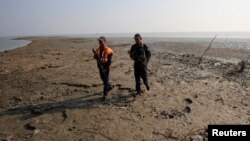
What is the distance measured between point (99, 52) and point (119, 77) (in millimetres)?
3254

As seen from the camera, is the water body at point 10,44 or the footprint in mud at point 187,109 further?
the water body at point 10,44

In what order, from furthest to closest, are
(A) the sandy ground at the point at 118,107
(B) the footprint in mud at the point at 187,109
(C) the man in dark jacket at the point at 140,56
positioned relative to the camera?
1. (C) the man in dark jacket at the point at 140,56
2. (B) the footprint in mud at the point at 187,109
3. (A) the sandy ground at the point at 118,107

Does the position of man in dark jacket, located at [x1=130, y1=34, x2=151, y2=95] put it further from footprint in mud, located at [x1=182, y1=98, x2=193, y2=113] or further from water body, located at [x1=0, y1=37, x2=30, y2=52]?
water body, located at [x1=0, y1=37, x2=30, y2=52]

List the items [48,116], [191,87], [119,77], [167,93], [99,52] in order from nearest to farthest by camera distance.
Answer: [48,116]
[99,52]
[167,93]
[191,87]
[119,77]

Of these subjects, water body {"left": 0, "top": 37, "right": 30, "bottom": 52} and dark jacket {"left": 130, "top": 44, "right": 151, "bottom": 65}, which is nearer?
dark jacket {"left": 130, "top": 44, "right": 151, "bottom": 65}

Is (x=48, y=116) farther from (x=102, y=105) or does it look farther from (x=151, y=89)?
(x=151, y=89)

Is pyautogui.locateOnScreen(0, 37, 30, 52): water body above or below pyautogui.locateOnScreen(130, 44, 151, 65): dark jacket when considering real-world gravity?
below

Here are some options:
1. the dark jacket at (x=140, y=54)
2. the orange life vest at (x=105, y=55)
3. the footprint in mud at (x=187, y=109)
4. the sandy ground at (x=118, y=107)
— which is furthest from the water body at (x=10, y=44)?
the footprint in mud at (x=187, y=109)

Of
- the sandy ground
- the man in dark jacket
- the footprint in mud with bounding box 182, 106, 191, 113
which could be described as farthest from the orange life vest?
the footprint in mud with bounding box 182, 106, 191, 113

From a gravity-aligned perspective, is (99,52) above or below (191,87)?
above

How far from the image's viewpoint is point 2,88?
10242 millimetres

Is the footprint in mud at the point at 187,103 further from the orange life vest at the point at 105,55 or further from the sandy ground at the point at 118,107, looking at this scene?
the orange life vest at the point at 105,55

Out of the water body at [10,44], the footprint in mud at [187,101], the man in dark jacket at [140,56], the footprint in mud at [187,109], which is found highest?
the man in dark jacket at [140,56]

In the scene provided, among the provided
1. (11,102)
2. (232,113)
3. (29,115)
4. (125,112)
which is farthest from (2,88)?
(232,113)
